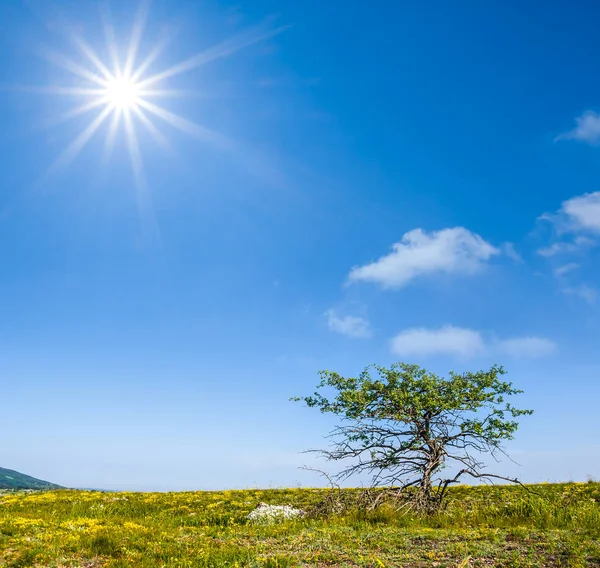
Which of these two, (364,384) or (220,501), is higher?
(364,384)

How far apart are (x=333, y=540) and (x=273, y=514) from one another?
6.03 metres

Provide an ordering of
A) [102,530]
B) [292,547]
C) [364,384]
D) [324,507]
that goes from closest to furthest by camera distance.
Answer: [292,547]
[102,530]
[324,507]
[364,384]

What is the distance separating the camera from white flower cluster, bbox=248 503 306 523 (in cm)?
1584

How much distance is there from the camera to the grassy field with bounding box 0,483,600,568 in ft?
30.5

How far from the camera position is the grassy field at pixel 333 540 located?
9283 millimetres

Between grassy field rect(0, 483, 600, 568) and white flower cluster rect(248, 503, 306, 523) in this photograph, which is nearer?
grassy field rect(0, 483, 600, 568)

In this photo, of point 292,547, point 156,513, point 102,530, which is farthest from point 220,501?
point 292,547

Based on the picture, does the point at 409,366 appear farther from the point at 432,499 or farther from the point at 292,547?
the point at 292,547

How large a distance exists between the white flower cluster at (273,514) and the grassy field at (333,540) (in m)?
0.55

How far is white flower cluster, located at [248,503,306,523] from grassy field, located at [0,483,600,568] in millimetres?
551

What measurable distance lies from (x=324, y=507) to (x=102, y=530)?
7771 millimetres

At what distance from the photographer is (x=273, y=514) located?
16609 mm

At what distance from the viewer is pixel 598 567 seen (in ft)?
27.3

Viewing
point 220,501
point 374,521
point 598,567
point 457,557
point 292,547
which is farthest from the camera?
point 220,501
